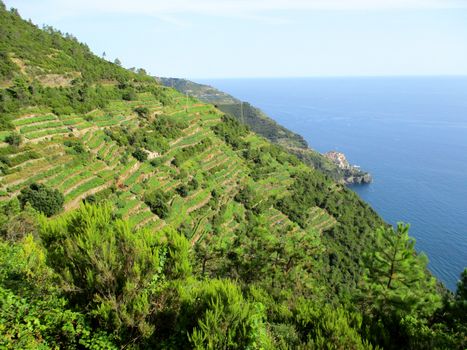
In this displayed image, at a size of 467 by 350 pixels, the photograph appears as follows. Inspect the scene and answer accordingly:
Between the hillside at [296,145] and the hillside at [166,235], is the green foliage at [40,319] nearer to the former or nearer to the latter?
the hillside at [166,235]

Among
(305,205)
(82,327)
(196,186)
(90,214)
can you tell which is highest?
(90,214)

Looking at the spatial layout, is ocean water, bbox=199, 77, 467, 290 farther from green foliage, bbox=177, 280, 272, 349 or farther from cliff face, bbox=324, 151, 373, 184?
green foliage, bbox=177, 280, 272, 349

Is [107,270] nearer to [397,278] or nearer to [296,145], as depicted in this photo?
[397,278]

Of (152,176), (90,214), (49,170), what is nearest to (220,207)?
(152,176)

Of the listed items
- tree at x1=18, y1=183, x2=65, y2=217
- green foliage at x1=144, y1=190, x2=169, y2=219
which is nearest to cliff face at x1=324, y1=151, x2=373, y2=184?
green foliage at x1=144, y1=190, x2=169, y2=219

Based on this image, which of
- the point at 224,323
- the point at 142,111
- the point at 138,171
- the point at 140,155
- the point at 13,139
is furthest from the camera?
the point at 142,111

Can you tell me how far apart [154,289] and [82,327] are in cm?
241

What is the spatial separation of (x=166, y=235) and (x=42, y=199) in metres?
24.6

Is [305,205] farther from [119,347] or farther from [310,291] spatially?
[119,347]

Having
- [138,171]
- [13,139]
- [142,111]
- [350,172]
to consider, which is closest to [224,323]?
[13,139]

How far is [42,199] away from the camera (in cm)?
3266

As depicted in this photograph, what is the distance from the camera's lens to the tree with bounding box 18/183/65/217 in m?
32.2

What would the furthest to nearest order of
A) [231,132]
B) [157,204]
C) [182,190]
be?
[231,132] < [182,190] < [157,204]

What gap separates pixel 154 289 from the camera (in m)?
11.3
